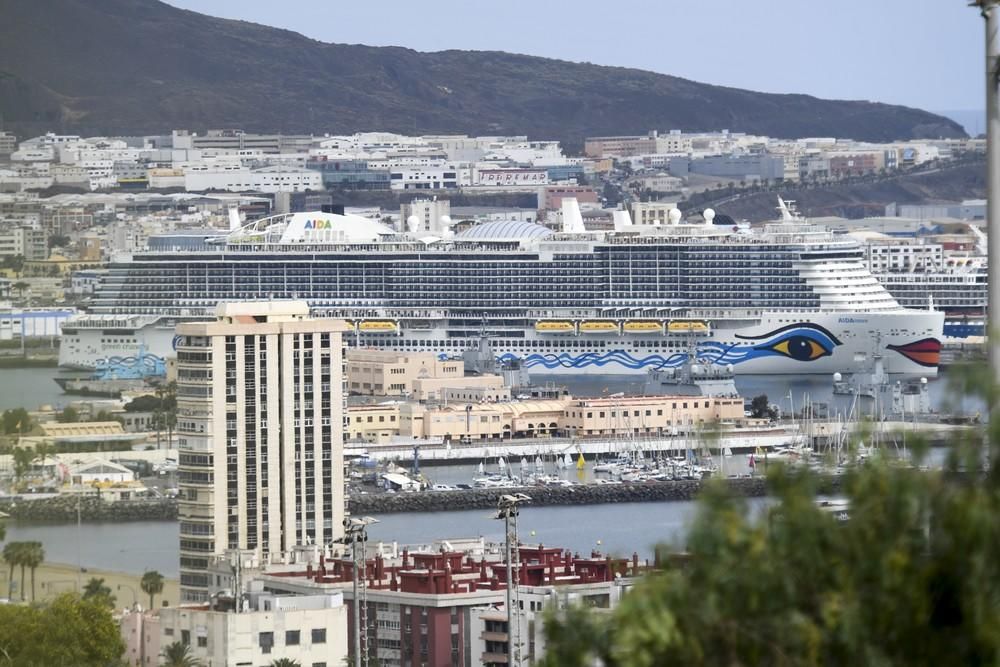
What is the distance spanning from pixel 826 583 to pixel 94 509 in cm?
2116

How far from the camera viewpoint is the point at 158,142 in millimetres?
85688

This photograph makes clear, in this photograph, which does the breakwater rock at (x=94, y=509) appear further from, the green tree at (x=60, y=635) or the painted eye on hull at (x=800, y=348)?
the painted eye on hull at (x=800, y=348)

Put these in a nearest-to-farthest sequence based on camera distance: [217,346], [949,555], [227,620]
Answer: [949,555] < [227,620] < [217,346]

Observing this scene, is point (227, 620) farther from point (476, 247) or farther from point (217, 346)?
point (476, 247)

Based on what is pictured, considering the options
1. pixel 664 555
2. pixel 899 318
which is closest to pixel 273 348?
pixel 664 555

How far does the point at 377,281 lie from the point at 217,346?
26076mm

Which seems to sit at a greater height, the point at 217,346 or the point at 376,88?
the point at 376,88

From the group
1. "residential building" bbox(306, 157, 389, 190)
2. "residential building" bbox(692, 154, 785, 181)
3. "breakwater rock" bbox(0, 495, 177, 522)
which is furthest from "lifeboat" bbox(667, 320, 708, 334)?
"residential building" bbox(692, 154, 785, 181)

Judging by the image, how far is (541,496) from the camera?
26875 mm

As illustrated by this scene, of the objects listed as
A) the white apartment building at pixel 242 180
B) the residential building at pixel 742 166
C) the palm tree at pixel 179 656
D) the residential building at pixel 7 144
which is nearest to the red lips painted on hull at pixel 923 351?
the residential building at pixel 7 144

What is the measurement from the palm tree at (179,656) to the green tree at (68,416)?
16001 mm

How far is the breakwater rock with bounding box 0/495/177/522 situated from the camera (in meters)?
23.6

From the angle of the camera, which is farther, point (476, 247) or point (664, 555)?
point (476, 247)

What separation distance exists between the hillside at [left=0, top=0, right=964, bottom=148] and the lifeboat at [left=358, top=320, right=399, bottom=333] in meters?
23.9
